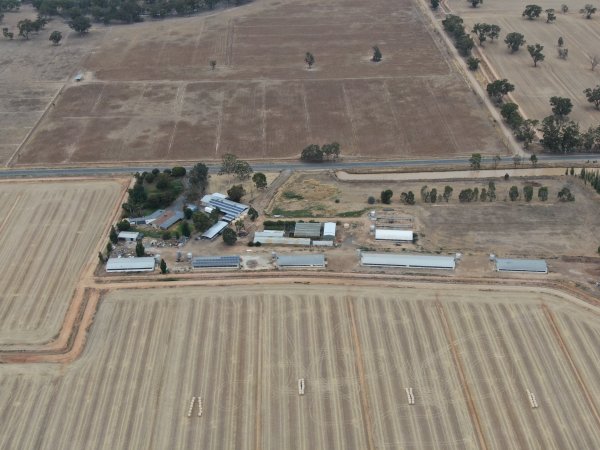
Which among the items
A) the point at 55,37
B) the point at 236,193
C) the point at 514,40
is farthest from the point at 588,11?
the point at 55,37

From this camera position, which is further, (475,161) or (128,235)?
(475,161)

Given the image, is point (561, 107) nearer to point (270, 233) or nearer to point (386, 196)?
point (386, 196)

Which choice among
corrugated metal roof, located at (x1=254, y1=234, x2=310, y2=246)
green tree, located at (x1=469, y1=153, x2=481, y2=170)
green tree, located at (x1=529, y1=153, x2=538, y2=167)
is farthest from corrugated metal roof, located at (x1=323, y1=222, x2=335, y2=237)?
green tree, located at (x1=529, y1=153, x2=538, y2=167)

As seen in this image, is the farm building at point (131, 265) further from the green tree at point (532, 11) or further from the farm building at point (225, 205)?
the green tree at point (532, 11)

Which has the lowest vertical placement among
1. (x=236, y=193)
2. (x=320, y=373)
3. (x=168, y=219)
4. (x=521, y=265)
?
(x=521, y=265)

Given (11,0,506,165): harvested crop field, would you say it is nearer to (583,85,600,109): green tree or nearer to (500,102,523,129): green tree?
(500,102,523,129): green tree

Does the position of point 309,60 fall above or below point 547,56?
above

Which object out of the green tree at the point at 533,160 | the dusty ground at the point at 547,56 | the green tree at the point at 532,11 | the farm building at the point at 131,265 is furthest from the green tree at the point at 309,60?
the farm building at the point at 131,265
